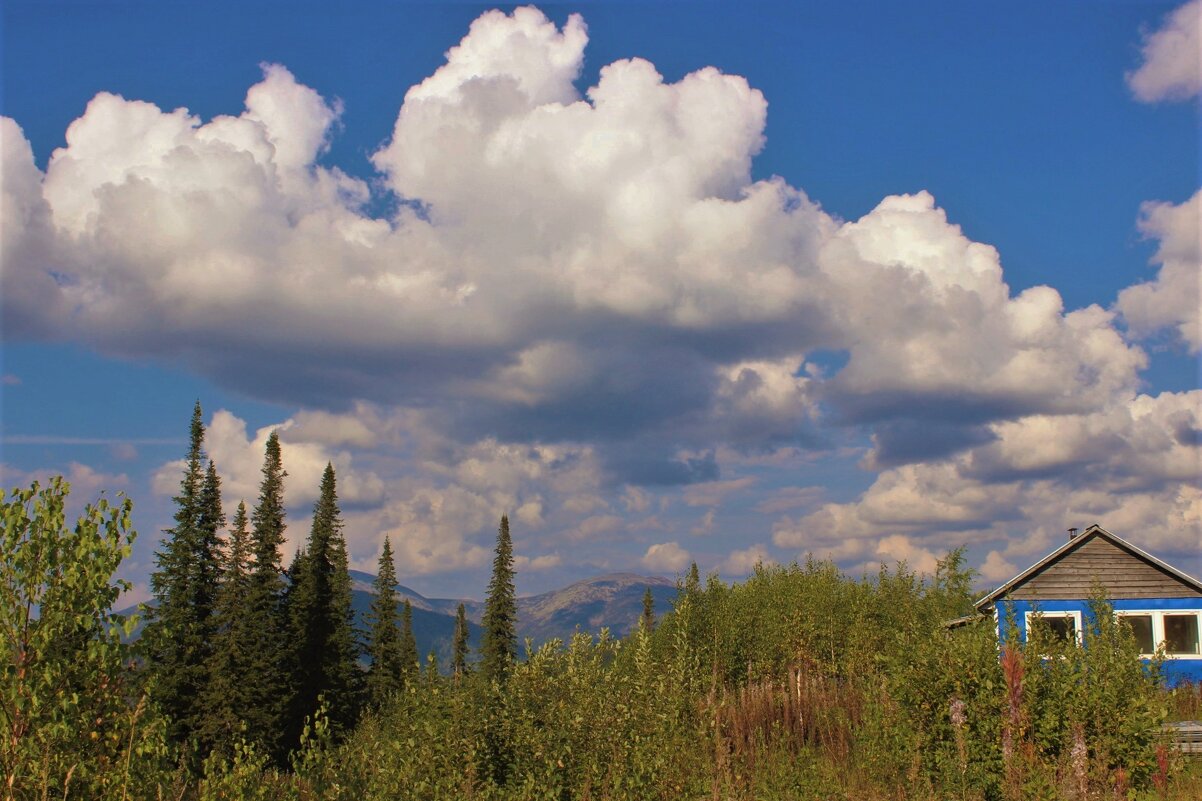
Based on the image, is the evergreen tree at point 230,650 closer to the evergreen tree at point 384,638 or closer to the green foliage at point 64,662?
the evergreen tree at point 384,638

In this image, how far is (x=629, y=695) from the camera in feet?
44.1

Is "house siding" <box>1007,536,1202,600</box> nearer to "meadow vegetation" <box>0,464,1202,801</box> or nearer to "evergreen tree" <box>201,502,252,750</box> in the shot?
"meadow vegetation" <box>0,464,1202,801</box>

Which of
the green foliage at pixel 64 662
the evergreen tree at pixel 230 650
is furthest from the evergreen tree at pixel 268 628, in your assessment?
the green foliage at pixel 64 662

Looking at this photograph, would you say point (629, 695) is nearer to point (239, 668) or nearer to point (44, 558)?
point (44, 558)

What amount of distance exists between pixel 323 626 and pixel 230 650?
28.4 feet

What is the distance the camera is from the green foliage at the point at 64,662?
7.55 metres

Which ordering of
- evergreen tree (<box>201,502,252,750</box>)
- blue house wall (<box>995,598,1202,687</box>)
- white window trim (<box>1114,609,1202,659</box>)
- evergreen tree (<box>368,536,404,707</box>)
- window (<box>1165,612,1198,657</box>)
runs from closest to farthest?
blue house wall (<box>995,598,1202,687</box>), white window trim (<box>1114,609,1202,659</box>), window (<box>1165,612,1198,657</box>), evergreen tree (<box>201,502,252,750</box>), evergreen tree (<box>368,536,404,707</box>)

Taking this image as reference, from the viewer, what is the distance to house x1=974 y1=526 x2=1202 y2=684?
1353 inches

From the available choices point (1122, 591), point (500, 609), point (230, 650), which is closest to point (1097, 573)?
point (1122, 591)

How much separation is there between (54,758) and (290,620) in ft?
170

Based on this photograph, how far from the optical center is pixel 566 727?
40.7 ft

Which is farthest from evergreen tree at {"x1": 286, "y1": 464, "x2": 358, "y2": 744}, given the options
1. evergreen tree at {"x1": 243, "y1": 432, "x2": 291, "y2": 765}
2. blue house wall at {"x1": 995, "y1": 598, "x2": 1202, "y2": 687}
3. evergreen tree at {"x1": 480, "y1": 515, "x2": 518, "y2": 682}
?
blue house wall at {"x1": 995, "y1": 598, "x2": 1202, "y2": 687}

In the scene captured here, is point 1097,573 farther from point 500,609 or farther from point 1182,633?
point 500,609

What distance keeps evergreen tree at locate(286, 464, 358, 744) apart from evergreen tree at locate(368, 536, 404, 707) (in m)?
4.38
